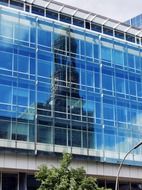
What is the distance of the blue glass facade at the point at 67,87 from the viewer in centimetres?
3759

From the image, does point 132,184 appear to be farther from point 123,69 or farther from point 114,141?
point 123,69

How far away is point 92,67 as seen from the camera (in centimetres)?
4266

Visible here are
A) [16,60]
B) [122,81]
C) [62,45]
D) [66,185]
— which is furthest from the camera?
[122,81]

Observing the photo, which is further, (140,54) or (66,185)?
(140,54)

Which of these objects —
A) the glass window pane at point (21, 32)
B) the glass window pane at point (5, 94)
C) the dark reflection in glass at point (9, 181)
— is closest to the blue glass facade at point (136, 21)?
the glass window pane at point (21, 32)

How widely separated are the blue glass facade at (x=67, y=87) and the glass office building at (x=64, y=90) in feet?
0.25

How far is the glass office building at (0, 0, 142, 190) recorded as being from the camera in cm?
3716

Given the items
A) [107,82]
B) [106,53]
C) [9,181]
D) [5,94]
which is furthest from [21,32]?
[9,181]

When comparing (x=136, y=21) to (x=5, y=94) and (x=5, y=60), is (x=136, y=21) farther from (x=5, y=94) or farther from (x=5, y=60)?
(x=5, y=94)

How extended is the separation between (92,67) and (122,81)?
330cm

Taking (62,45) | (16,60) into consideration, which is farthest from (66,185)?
(62,45)

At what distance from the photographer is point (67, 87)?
4053 centimetres

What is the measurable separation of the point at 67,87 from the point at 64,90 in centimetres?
39

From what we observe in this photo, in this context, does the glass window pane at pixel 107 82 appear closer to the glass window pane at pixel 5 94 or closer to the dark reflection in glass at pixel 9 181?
the glass window pane at pixel 5 94
